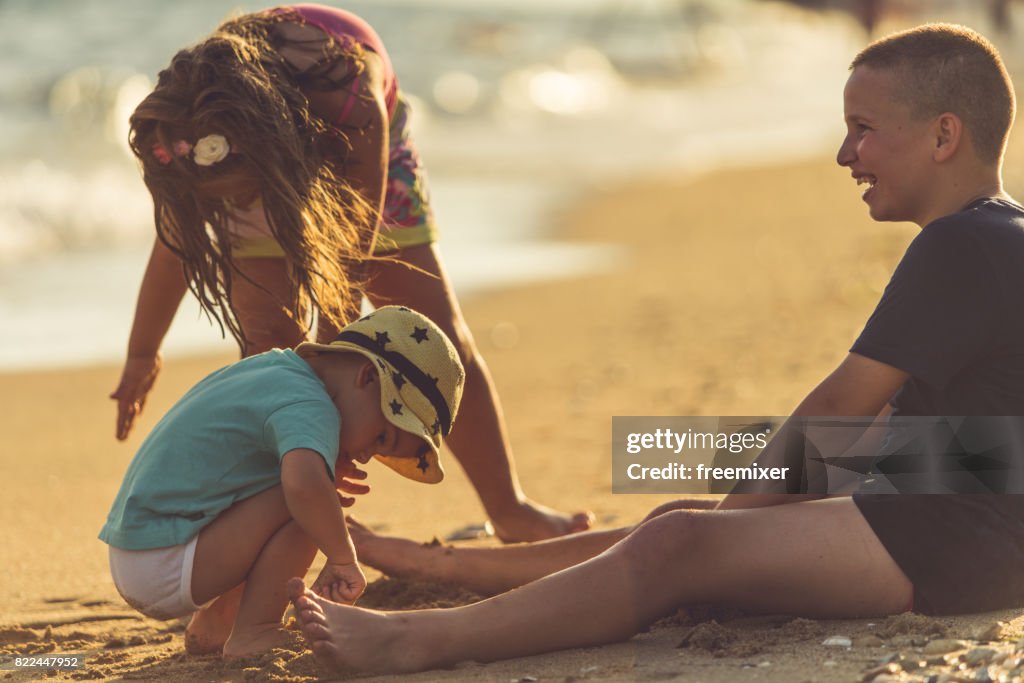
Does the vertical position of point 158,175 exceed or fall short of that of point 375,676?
it exceeds it

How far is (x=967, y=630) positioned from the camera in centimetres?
261

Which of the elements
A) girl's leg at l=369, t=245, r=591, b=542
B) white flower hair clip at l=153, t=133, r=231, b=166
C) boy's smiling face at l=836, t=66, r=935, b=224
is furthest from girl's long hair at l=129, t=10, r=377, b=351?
boy's smiling face at l=836, t=66, r=935, b=224

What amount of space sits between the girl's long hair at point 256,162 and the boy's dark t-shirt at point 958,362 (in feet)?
4.38

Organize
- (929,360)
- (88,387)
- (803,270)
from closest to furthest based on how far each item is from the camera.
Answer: (929,360), (88,387), (803,270)

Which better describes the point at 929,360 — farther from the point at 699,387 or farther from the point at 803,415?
the point at 699,387

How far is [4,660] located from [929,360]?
6.92 feet

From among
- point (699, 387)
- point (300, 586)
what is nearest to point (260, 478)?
point (300, 586)

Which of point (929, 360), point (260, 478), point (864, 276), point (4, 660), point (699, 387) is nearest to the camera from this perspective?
point (929, 360)

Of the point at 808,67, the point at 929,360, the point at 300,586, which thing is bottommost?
the point at 300,586

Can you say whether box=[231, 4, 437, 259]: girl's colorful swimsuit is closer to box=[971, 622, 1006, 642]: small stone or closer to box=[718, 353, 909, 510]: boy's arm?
box=[718, 353, 909, 510]: boy's arm

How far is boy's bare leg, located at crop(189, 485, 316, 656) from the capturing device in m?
2.79

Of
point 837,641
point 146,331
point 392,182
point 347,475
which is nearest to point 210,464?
point 347,475

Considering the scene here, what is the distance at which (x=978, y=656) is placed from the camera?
242 cm

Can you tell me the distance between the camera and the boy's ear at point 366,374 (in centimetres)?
284
